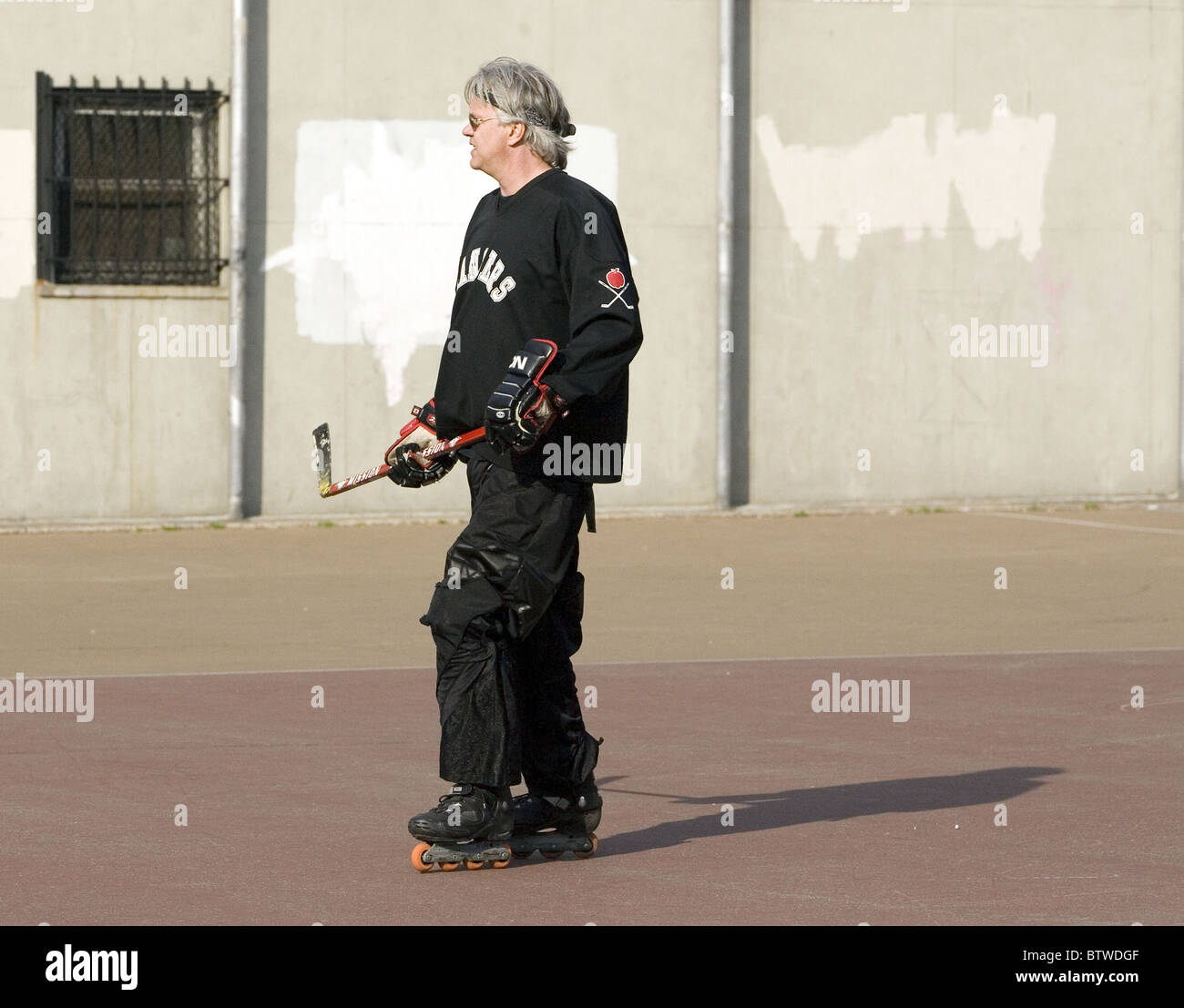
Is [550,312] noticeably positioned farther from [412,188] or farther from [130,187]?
[130,187]

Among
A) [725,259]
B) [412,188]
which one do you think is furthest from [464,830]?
[725,259]

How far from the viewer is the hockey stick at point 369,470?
5.53m

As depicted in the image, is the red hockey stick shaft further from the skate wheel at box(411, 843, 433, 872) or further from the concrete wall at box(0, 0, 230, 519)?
the concrete wall at box(0, 0, 230, 519)

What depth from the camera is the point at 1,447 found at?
1565 centimetres

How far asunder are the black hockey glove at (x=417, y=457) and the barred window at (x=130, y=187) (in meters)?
10.6

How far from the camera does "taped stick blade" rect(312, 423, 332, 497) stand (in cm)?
588

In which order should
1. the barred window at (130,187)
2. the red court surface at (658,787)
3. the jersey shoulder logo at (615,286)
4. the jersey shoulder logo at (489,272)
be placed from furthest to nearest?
the barred window at (130,187)
the jersey shoulder logo at (489,272)
the jersey shoulder logo at (615,286)
the red court surface at (658,787)

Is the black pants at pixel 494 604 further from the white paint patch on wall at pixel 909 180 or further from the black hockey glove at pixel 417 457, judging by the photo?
the white paint patch on wall at pixel 909 180

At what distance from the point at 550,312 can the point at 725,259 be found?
11406 millimetres

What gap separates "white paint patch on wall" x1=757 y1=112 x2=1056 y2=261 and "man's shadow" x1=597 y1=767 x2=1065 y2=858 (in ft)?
34.9

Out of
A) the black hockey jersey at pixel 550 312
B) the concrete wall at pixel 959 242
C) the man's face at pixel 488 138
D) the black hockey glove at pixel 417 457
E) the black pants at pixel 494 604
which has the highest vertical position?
the concrete wall at pixel 959 242

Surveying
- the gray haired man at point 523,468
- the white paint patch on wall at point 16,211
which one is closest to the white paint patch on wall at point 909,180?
the white paint patch on wall at point 16,211
